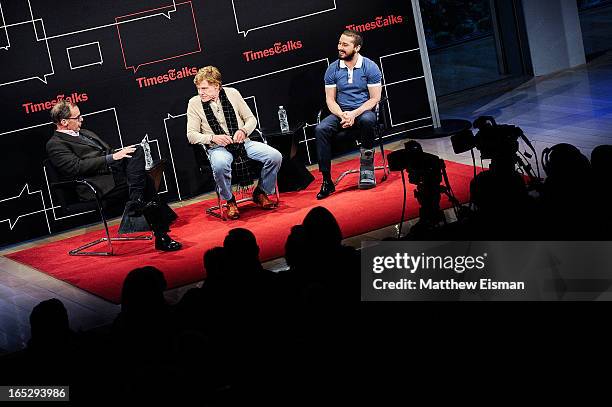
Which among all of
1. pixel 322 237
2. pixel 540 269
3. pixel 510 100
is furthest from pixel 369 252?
pixel 510 100

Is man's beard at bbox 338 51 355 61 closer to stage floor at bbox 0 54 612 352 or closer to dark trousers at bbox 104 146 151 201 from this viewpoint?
Answer: stage floor at bbox 0 54 612 352

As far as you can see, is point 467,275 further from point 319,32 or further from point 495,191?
point 319,32

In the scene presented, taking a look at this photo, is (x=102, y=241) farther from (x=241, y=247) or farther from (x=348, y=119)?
(x=241, y=247)

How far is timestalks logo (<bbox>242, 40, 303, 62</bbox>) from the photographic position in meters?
8.41

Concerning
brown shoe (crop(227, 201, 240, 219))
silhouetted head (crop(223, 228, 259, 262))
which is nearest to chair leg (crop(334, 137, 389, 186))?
brown shoe (crop(227, 201, 240, 219))

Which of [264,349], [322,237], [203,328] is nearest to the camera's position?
[264,349]

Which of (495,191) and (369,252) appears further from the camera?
(495,191)

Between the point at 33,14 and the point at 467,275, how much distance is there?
5.46m

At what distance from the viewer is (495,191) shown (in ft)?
13.8

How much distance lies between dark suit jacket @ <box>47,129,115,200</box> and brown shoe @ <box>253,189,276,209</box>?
46.5 inches

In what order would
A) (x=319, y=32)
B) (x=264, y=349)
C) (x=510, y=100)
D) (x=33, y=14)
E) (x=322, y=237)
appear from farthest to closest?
(x=510, y=100) < (x=319, y=32) < (x=33, y=14) < (x=322, y=237) < (x=264, y=349)

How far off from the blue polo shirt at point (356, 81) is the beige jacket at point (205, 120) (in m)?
0.83

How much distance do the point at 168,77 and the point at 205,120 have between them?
2.93ft

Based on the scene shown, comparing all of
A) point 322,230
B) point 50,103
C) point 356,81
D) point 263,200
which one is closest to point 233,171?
point 263,200
